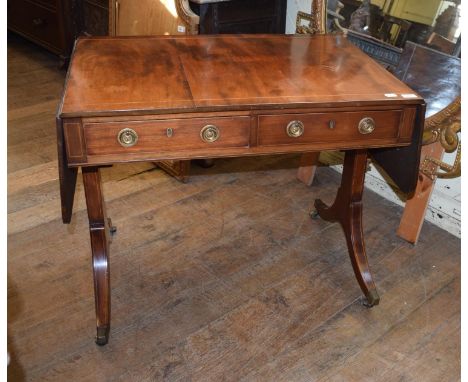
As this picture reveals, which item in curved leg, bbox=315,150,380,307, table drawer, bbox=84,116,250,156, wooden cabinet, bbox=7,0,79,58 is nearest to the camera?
table drawer, bbox=84,116,250,156

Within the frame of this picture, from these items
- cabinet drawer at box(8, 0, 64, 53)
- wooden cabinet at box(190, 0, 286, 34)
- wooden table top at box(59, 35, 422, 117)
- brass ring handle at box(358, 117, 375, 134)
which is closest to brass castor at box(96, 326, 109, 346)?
wooden table top at box(59, 35, 422, 117)

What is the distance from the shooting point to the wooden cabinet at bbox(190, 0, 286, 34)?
2.42 meters

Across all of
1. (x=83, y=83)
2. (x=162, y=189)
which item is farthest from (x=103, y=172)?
(x=83, y=83)

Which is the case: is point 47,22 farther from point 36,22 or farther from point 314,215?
point 314,215

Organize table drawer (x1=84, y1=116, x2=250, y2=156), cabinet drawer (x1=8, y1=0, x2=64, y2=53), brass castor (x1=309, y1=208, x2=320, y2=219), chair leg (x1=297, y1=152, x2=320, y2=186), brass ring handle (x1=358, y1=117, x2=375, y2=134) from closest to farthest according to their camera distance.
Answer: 1. table drawer (x1=84, y1=116, x2=250, y2=156)
2. brass ring handle (x1=358, y1=117, x2=375, y2=134)
3. brass castor (x1=309, y1=208, x2=320, y2=219)
4. chair leg (x1=297, y1=152, x2=320, y2=186)
5. cabinet drawer (x1=8, y1=0, x2=64, y2=53)

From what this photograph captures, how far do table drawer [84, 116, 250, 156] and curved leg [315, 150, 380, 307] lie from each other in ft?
2.00

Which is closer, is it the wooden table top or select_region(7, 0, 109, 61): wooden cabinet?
the wooden table top

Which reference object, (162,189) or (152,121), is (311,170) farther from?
(152,121)

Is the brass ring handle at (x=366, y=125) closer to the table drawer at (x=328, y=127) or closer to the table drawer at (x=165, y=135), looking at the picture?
the table drawer at (x=328, y=127)

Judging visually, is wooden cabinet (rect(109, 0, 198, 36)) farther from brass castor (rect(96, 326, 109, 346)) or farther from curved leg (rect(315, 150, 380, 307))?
brass castor (rect(96, 326, 109, 346))

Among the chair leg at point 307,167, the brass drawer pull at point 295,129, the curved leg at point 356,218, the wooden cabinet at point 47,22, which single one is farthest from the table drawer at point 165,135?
the wooden cabinet at point 47,22

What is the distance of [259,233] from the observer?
7.30 ft

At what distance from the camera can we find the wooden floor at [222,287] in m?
1.65

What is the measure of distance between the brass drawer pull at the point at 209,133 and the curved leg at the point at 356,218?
0.65 m
